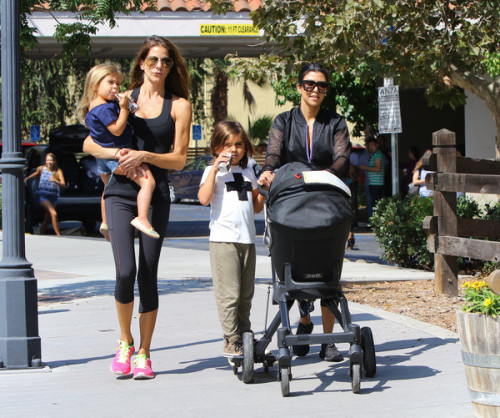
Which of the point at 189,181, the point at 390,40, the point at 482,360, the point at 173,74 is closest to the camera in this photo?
the point at 482,360

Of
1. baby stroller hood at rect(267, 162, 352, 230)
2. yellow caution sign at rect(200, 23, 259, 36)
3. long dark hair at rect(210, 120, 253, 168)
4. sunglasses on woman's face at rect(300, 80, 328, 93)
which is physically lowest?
baby stroller hood at rect(267, 162, 352, 230)

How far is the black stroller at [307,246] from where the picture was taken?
17.5 feet

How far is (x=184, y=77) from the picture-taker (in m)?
6.05

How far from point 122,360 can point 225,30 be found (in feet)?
42.9

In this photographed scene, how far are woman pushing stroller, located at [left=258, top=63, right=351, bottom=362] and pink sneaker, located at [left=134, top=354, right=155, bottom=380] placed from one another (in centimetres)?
104

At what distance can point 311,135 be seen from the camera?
6.07 meters

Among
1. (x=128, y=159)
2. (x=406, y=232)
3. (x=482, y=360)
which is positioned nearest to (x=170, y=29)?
(x=406, y=232)

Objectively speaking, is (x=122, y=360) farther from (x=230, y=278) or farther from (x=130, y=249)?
(x=230, y=278)

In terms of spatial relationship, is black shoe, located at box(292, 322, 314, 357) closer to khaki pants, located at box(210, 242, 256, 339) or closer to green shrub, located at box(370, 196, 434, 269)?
khaki pants, located at box(210, 242, 256, 339)

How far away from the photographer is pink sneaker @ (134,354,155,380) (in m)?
5.74

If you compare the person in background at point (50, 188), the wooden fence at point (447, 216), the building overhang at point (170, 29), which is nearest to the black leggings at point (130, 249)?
the wooden fence at point (447, 216)

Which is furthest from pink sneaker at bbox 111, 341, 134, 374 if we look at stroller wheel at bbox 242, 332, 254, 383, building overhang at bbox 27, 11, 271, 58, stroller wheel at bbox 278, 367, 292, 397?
building overhang at bbox 27, 11, 271, 58

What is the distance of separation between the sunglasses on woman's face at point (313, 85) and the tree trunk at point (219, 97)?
109 feet

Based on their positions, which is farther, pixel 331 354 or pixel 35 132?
pixel 35 132
